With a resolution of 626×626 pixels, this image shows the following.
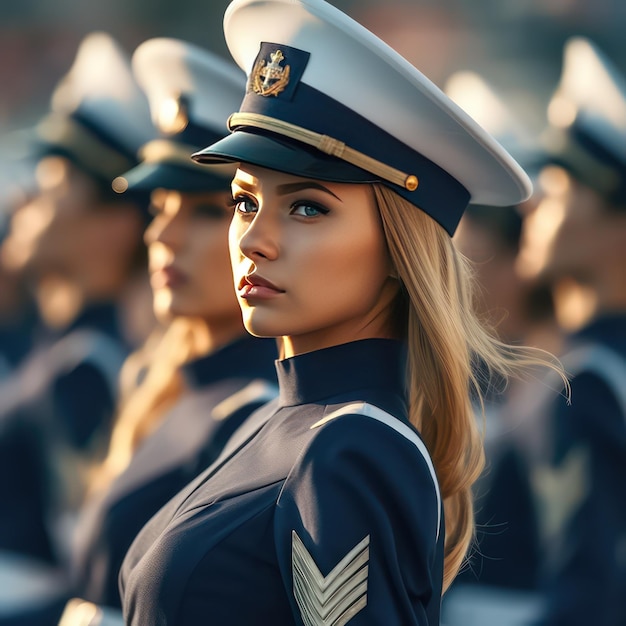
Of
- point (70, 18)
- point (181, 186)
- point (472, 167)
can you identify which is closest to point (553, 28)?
point (70, 18)

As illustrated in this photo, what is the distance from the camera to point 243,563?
1.85 metres

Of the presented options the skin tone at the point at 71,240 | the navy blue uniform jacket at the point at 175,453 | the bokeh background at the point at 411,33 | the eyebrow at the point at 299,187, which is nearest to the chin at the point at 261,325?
the eyebrow at the point at 299,187

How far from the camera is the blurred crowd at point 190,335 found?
3350mm

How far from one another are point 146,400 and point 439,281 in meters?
1.92

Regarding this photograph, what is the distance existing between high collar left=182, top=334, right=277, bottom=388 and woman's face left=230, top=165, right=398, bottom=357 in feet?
4.17

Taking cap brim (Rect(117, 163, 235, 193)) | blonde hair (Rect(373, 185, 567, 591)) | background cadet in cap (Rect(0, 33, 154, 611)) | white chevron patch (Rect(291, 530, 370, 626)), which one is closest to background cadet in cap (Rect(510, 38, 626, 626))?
cap brim (Rect(117, 163, 235, 193))

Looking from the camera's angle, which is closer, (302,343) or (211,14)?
(302,343)

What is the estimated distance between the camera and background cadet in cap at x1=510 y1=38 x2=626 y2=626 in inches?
157

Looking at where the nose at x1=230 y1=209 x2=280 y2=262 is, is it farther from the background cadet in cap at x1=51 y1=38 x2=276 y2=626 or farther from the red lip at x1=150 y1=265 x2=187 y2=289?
the red lip at x1=150 y1=265 x2=187 y2=289

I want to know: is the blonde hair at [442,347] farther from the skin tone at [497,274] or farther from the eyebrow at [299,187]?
the skin tone at [497,274]

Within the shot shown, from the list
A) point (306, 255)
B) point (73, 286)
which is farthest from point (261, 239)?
point (73, 286)

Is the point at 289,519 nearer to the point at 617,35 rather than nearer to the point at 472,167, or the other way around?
the point at 472,167

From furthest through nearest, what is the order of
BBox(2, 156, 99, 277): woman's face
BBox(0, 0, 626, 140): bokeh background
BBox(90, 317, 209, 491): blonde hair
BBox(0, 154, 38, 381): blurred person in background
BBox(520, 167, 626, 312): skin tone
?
BBox(0, 0, 626, 140): bokeh background → BBox(0, 154, 38, 381): blurred person in background → BBox(2, 156, 99, 277): woman's face → BBox(520, 167, 626, 312): skin tone → BBox(90, 317, 209, 491): blonde hair

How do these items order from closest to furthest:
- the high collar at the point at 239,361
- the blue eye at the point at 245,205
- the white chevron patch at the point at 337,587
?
the white chevron patch at the point at 337,587 → the blue eye at the point at 245,205 → the high collar at the point at 239,361
